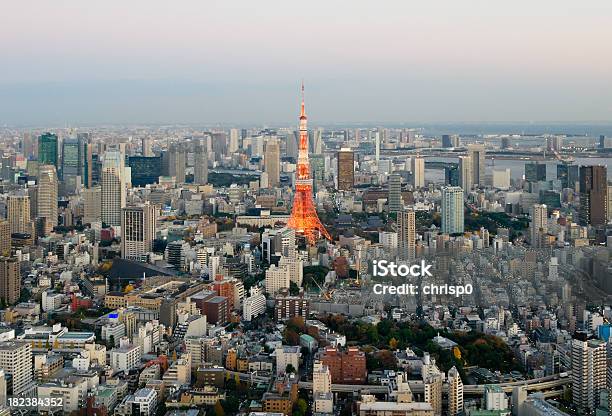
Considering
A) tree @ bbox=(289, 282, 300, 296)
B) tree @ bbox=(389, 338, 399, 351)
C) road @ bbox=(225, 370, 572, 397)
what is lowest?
road @ bbox=(225, 370, 572, 397)

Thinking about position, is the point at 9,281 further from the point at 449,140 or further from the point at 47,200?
the point at 449,140

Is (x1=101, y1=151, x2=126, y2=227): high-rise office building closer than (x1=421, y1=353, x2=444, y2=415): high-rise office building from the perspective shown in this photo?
No

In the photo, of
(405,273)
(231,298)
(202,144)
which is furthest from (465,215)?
(202,144)

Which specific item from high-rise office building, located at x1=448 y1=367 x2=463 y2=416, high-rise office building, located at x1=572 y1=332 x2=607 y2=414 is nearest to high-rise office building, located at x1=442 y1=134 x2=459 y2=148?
high-rise office building, located at x1=572 y1=332 x2=607 y2=414

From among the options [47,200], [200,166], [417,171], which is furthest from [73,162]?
[417,171]

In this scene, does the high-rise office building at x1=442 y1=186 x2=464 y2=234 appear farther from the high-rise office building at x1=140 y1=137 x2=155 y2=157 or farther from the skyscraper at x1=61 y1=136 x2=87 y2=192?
the high-rise office building at x1=140 y1=137 x2=155 y2=157

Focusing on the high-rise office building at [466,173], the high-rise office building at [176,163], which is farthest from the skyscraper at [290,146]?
the high-rise office building at [466,173]

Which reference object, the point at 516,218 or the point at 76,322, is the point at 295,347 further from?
the point at 516,218
